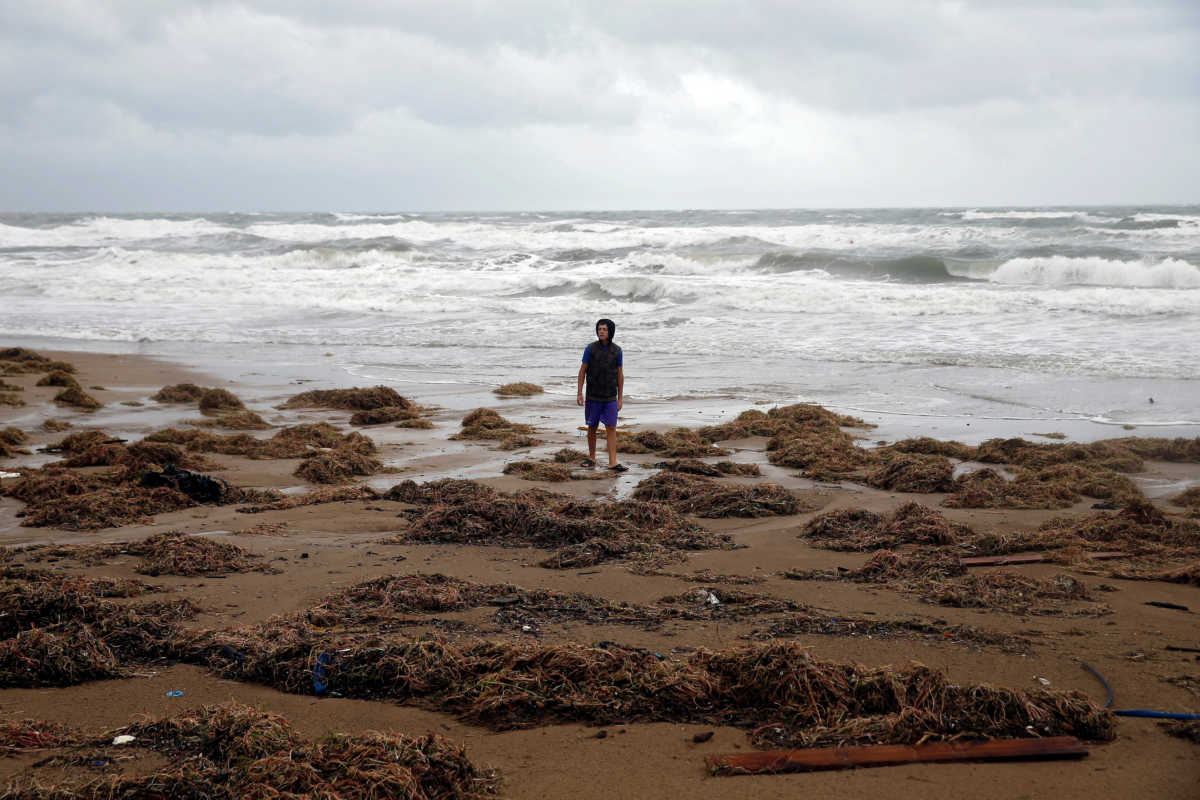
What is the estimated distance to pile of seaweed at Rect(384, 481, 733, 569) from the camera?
20.8 feet

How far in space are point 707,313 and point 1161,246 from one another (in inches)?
826

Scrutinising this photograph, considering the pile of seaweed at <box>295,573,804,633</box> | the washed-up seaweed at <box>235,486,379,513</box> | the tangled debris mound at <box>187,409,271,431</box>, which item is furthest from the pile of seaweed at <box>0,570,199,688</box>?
the tangled debris mound at <box>187,409,271,431</box>

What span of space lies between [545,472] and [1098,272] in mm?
28521

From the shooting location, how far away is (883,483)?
8578 mm

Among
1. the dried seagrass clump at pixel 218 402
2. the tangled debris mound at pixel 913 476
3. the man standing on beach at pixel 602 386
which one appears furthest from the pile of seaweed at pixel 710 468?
the dried seagrass clump at pixel 218 402

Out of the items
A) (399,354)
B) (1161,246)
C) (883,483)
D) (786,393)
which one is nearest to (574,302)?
(399,354)

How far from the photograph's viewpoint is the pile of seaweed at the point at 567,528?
6.33 meters

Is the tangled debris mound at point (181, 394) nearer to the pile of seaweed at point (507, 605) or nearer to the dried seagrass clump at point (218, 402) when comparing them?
the dried seagrass clump at point (218, 402)

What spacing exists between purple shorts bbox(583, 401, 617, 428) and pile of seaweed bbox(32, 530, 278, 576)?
429 centimetres

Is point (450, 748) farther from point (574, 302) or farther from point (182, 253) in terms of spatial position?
point (182, 253)

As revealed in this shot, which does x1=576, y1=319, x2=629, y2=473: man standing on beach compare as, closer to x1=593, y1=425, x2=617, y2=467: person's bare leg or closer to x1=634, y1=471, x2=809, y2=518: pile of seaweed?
x1=593, y1=425, x2=617, y2=467: person's bare leg

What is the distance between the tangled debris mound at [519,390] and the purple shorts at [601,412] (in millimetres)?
4545

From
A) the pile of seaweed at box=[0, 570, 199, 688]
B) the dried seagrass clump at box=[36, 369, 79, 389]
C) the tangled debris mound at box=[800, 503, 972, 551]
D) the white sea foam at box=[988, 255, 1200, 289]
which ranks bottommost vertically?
the tangled debris mound at box=[800, 503, 972, 551]

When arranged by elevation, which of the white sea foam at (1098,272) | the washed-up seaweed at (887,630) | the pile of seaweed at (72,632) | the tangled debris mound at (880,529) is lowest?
the tangled debris mound at (880,529)
